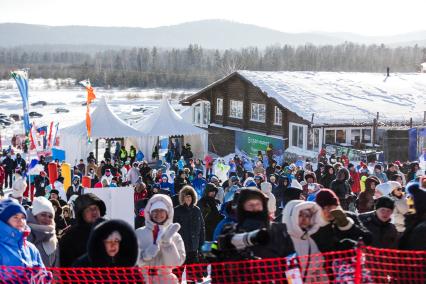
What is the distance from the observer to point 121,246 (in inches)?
167

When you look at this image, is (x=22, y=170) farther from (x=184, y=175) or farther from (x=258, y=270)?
(x=258, y=270)

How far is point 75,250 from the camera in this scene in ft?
16.2

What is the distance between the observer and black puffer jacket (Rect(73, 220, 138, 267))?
13.7ft

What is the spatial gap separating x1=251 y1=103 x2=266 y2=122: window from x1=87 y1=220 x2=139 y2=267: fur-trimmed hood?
78.1 feet

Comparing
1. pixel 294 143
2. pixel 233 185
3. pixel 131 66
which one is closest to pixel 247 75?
pixel 294 143

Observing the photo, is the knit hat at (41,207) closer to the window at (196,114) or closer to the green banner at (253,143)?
the green banner at (253,143)

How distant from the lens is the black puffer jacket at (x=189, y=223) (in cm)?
687

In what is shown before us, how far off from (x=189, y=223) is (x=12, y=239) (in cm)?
285

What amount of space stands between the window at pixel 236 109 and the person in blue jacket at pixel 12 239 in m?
25.2

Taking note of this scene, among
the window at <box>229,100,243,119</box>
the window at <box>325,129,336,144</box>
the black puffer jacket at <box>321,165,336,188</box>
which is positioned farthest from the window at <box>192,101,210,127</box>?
the black puffer jacket at <box>321,165,336,188</box>

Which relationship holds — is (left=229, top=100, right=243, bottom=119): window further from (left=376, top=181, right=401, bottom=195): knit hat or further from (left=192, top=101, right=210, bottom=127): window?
(left=376, top=181, right=401, bottom=195): knit hat

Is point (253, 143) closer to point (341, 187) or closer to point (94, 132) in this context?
point (94, 132)

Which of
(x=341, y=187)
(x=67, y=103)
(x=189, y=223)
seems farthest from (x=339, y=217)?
(x=67, y=103)

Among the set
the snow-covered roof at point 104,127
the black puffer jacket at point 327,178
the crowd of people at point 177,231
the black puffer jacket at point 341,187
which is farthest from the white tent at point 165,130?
the crowd of people at point 177,231
